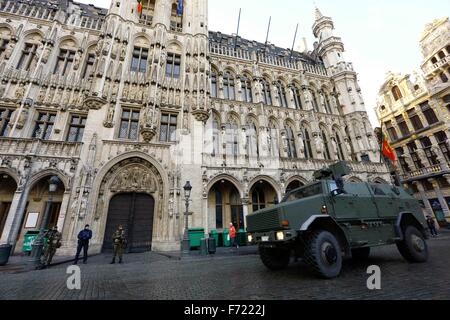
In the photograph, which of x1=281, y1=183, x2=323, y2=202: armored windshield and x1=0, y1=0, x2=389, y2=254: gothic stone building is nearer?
x1=281, y1=183, x2=323, y2=202: armored windshield

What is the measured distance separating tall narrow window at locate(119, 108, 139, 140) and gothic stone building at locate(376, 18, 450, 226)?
31.6 metres

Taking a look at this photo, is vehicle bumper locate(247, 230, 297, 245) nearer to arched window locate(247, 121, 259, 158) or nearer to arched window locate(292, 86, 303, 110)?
arched window locate(247, 121, 259, 158)

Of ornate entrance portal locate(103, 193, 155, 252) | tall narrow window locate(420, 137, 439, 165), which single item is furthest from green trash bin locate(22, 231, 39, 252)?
tall narrow window locate(420, 137, 439, 165)

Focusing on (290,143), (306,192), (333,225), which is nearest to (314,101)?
(290,143)

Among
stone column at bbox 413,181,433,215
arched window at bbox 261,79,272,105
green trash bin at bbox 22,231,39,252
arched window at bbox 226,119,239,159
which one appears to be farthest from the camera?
stone column at bbox 413,181,433,215

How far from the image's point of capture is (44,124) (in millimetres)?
14469

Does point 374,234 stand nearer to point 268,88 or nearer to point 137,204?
point 137,204

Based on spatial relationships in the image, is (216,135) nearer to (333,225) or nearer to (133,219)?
(133,219)

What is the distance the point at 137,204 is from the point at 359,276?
12.8 m

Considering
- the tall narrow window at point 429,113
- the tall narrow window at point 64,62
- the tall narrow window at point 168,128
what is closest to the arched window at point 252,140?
the tall narrow window at point 168,128

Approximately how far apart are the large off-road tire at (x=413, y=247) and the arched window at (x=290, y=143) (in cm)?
1360

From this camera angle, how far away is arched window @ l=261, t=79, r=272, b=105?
21.9 metres

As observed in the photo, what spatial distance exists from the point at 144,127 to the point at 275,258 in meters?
12.3
